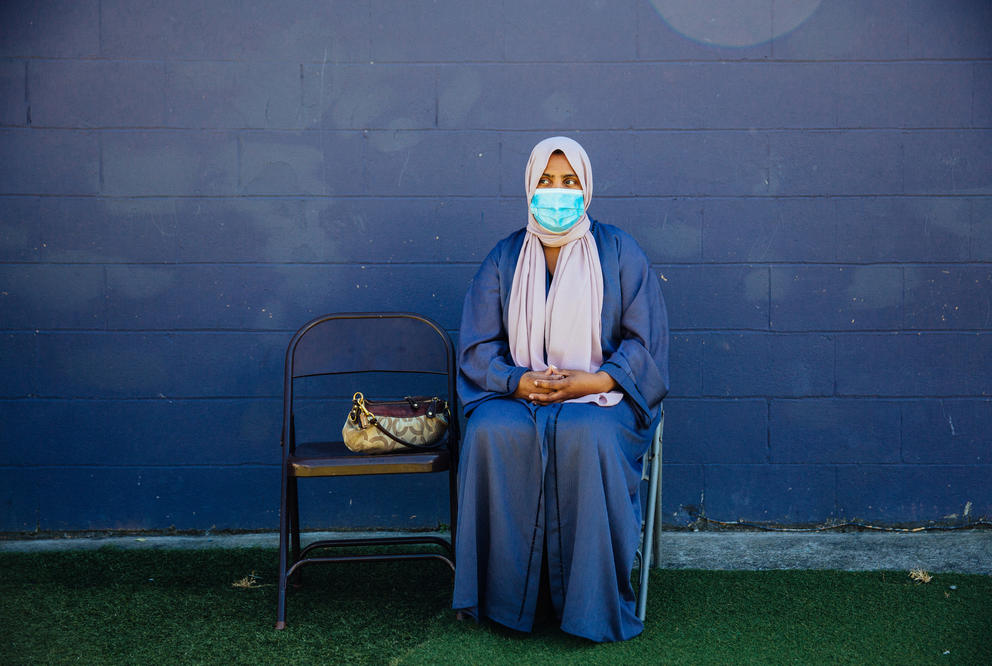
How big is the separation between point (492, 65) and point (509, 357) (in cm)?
121

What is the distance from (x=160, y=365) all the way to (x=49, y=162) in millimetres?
866

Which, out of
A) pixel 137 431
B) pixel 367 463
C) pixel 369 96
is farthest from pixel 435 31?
pixel 137 431

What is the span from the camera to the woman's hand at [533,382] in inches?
106

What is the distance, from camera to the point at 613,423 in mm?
2609

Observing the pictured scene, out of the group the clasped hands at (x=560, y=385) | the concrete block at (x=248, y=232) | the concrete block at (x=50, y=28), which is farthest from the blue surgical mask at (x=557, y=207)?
the concrete block at (x=50, y=28)

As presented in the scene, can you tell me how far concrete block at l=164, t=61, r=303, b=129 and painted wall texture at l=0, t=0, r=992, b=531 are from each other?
11mm

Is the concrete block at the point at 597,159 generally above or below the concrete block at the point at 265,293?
above

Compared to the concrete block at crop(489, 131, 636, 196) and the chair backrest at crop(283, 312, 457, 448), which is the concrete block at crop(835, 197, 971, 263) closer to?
the concrete block at crop(489, 131, 636, 196)

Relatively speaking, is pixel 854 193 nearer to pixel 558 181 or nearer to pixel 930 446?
pixel 930 446

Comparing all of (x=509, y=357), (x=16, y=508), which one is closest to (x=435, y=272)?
(x=509, y=357)

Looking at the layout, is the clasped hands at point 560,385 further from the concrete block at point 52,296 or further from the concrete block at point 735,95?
the concrete block at point 52,296

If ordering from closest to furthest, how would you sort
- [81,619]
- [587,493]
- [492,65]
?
1. [587,493]
2. [81,619]
3. [492,65]

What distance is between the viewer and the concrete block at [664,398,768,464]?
3.54 metres

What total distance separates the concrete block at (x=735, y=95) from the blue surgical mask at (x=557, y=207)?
805 millimetres
